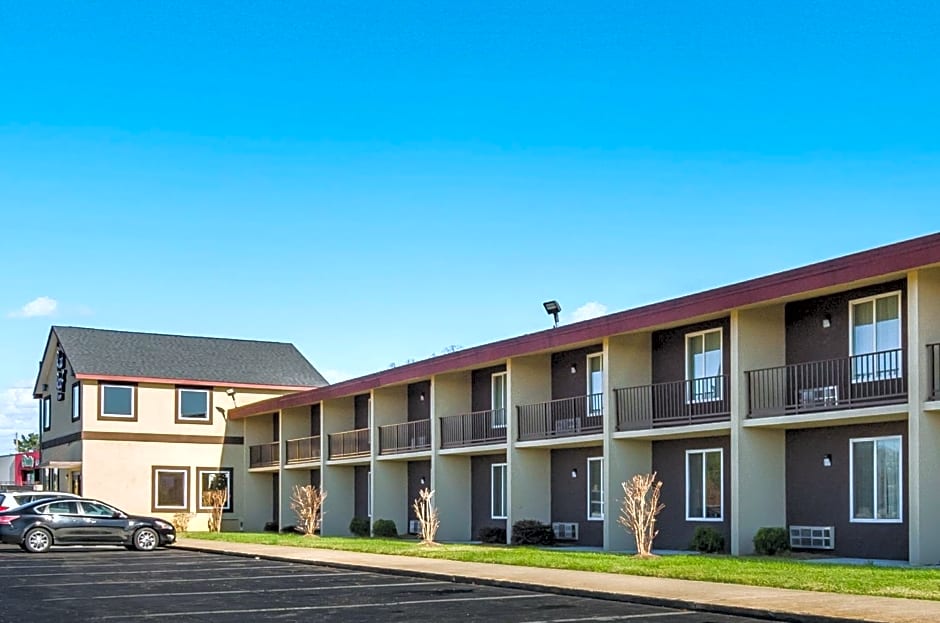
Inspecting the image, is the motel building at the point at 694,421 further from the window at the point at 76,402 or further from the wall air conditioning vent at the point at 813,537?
the window at the point at 76,402

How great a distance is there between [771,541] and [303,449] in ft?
81.2

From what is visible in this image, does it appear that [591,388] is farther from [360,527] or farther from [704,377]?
[360,527]

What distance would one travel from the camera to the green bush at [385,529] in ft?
124

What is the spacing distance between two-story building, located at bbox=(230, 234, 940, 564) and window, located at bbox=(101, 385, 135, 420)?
11.3m

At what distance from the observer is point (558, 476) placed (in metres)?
31.8

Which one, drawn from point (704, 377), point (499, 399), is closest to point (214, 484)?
point (499, 399)

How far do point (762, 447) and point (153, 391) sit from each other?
29195 millimetres

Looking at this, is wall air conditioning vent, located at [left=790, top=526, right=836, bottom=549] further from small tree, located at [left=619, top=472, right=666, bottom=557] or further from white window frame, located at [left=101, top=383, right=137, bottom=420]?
white window frame, located at [left=101, top=383, right=137, bottom=420]

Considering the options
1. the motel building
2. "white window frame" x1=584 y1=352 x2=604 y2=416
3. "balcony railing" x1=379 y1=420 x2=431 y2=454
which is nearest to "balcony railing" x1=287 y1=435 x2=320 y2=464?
the motel building

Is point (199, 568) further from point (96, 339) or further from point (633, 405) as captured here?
point (96, 339)

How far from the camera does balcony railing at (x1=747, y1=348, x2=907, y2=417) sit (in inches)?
868

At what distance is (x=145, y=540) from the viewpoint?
32.1 meters

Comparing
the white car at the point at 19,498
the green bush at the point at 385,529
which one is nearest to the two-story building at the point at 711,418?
the green bush at the point at 385,529

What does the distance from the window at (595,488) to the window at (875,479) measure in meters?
7.90
